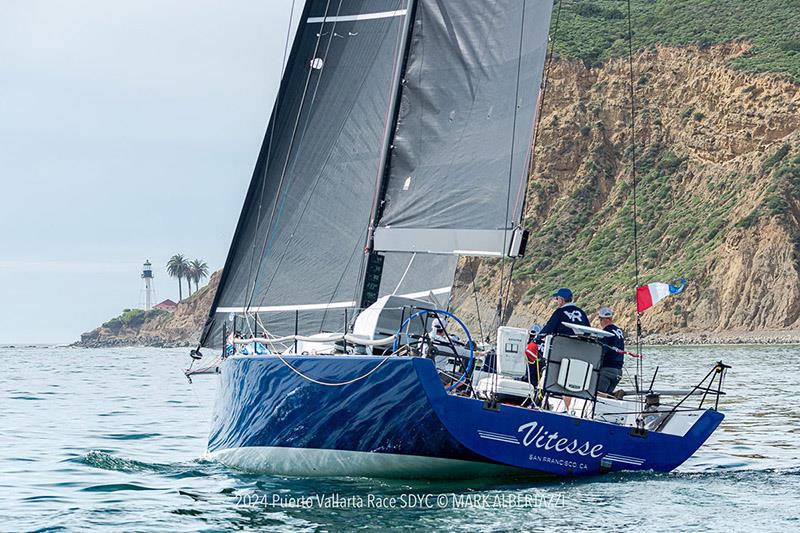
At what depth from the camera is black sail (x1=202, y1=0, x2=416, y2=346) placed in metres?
12.9

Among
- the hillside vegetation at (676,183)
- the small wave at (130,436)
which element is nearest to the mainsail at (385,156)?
the small wave at (130,436)

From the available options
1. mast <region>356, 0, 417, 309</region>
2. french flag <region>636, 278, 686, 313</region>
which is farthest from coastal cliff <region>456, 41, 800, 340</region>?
mast <region>356, 0, 417, 309</region>

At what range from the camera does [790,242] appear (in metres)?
61.6

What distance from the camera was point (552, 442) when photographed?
10.2 metres

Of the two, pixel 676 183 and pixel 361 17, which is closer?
pixel 361 17

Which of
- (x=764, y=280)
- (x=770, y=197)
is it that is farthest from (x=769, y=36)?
(x=764, y=280)

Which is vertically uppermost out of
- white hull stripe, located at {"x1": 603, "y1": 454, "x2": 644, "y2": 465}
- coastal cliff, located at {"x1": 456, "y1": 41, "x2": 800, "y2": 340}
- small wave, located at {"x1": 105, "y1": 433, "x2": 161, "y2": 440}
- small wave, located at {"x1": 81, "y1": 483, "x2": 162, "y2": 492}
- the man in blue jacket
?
coastal cliff, located at {"x1": 456, "y1": 41, "x2": 800, "y2": 340}

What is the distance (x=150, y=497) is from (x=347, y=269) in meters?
3.53

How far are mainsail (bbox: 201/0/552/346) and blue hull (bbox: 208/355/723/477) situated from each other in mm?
1484

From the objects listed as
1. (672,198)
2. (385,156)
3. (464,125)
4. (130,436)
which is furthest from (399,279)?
(672,198)

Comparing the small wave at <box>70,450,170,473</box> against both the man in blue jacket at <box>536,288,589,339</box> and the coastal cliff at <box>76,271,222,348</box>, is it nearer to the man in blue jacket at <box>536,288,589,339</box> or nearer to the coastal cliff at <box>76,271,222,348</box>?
the man in blue jacket at <box>536,288,589,339</box>

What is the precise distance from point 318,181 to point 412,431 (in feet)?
13.5

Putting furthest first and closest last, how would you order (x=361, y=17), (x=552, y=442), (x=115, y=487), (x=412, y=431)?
(x=361, y=17) < (x=115, y=487) < (x=552, y=442) < (x=412, y=431)

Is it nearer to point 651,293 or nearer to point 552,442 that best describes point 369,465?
point 552,442
